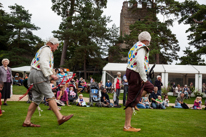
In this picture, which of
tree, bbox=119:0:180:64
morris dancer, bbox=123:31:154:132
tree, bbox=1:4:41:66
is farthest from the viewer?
tree, bbox=1:4:41:66

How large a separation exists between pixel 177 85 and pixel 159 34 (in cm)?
1060

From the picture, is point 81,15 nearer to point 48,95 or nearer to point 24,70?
point 24,70

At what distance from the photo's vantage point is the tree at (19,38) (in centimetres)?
3353

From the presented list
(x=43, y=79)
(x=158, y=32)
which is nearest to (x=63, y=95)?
(x=43, y=79)

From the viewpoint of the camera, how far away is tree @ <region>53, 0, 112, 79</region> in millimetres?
28189

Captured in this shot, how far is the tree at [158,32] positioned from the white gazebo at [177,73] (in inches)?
259

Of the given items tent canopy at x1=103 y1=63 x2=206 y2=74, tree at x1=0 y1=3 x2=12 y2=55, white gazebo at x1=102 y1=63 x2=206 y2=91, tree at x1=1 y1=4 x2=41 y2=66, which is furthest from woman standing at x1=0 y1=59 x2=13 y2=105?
tree at x1=0 y1=3 x2=12 y2=55

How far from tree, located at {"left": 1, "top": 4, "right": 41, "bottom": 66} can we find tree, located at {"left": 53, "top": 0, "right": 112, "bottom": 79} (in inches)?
297

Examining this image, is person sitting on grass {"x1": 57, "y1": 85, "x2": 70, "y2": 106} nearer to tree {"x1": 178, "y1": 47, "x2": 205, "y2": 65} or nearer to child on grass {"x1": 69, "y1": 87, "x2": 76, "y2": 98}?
child on grass {"x1": 69, "y1": 87, "x2": 76, "y2": 98}

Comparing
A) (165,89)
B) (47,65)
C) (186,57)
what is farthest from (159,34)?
(47,65)

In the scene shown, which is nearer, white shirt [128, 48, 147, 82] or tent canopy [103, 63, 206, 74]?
white shirt [128, 48, 147, 82]

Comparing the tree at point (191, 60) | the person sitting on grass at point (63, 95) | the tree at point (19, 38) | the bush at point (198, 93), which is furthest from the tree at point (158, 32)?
the person sitting on grass at point (63, 95)

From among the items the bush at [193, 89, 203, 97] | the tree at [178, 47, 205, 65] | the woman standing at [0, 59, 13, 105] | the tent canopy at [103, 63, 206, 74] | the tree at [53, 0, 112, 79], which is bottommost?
the bush at [193, 89, 203, 97]

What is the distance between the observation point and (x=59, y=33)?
28.3 meters
